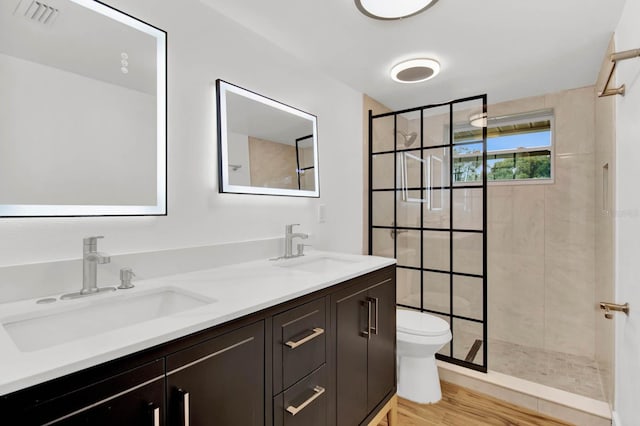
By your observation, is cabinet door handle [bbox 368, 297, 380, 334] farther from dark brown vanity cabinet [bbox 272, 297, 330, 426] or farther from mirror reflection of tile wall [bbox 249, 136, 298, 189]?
mirror reflection of tile wall [bbox 249, 136, 298, 189]

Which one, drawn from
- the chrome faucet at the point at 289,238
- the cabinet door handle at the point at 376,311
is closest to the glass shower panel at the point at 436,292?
the cabinet door handle at the point at 376,311

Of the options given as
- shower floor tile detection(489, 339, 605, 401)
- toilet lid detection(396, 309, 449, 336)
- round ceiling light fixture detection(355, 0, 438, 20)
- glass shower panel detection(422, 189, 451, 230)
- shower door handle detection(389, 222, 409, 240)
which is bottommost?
shower floor tile detection(489, 339, 605, 401)

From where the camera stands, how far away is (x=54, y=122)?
1.08m

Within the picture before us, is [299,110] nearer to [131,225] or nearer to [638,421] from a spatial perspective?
[131,225]

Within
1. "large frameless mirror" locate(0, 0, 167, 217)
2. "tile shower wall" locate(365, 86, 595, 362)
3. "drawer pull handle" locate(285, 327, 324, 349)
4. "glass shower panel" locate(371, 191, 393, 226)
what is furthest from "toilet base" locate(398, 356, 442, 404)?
"large frameless mirror" locate(0, 0, 167, 217)

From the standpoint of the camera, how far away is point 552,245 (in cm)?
272

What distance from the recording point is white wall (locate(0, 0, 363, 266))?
1112 mm

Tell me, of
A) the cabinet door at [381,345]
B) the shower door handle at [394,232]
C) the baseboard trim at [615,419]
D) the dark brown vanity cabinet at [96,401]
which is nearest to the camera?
the dark brown vanity cabinet at [96,401]

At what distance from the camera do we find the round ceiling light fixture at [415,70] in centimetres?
213

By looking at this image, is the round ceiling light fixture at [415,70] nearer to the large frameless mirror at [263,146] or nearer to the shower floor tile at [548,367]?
the large frameless mirror at [263,146]

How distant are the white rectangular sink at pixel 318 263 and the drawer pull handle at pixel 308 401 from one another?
67 cm

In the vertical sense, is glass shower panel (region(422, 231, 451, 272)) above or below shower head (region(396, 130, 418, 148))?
below

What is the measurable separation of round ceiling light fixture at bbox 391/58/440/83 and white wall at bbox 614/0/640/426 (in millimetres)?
949

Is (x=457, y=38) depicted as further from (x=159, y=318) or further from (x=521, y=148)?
(x=159, y=318)
